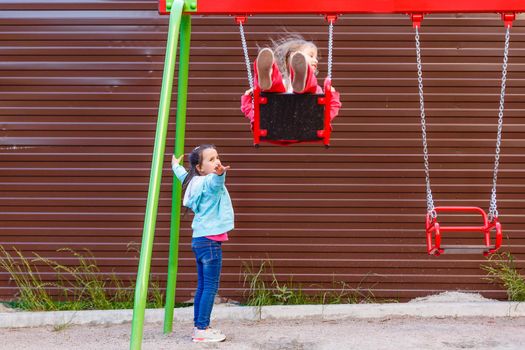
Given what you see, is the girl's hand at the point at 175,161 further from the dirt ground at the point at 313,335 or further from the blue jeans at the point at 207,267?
the dirt ground at the point at 313,335

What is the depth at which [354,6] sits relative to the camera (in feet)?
16.5

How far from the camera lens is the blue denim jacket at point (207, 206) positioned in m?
5.27

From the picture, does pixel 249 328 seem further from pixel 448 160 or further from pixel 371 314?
pixel 448 160

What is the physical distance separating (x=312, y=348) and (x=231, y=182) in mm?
1786

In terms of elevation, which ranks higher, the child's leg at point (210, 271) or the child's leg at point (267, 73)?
the child's leg at point (267, 73)

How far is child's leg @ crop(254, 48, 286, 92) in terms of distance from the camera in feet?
15.1

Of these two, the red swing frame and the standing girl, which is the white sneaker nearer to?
the standing girl

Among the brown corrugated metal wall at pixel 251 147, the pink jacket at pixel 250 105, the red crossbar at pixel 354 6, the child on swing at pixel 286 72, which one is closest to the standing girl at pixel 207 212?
the pink jacket at pixel 250 105

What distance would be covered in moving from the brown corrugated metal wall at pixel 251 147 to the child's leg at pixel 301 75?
1919mm

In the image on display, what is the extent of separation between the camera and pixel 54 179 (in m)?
6.83

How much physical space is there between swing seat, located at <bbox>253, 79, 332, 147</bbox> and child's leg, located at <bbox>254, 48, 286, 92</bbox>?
55mm

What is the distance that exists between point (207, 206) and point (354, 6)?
1.59 meters

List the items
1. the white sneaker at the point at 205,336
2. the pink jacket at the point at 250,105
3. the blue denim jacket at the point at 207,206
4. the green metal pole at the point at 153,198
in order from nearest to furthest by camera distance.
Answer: the green metal pole at the point at 153,198 < the pink jacket at the point at 250,105 < the blue denim jacket at the point at 207,206 < the white sneaker at the point at 205,336

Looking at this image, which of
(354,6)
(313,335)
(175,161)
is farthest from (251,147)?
(354,6)
